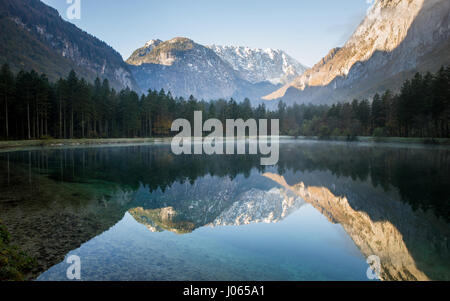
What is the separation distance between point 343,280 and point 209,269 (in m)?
3.17

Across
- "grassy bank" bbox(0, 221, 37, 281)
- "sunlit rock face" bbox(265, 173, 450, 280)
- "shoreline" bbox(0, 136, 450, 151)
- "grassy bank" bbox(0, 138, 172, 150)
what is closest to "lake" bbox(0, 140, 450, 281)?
"sunlit rock face" bbox(265, 173, 450, 280)

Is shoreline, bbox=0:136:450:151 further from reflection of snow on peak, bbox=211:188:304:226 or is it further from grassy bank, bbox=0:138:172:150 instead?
reflection of snow on peak, bbox=211:188:304:226

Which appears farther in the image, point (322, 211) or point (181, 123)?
point (181, 123)

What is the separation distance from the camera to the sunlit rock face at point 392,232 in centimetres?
712

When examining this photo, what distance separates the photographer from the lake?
7000 millimetres

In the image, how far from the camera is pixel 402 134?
246 feet

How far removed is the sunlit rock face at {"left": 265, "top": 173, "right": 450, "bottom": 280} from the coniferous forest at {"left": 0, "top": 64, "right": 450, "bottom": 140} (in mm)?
48744

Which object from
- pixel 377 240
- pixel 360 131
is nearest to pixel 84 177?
pixel 377 240

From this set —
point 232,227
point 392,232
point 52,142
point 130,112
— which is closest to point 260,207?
point 232,227

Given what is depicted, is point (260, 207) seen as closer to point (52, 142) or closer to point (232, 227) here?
point (232, 227)

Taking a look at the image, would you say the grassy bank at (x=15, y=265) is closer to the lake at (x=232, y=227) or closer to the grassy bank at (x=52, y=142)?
the lake at (x=232, y=227)

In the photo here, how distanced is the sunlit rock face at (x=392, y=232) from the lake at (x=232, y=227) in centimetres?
3

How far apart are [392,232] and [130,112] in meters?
79.4
